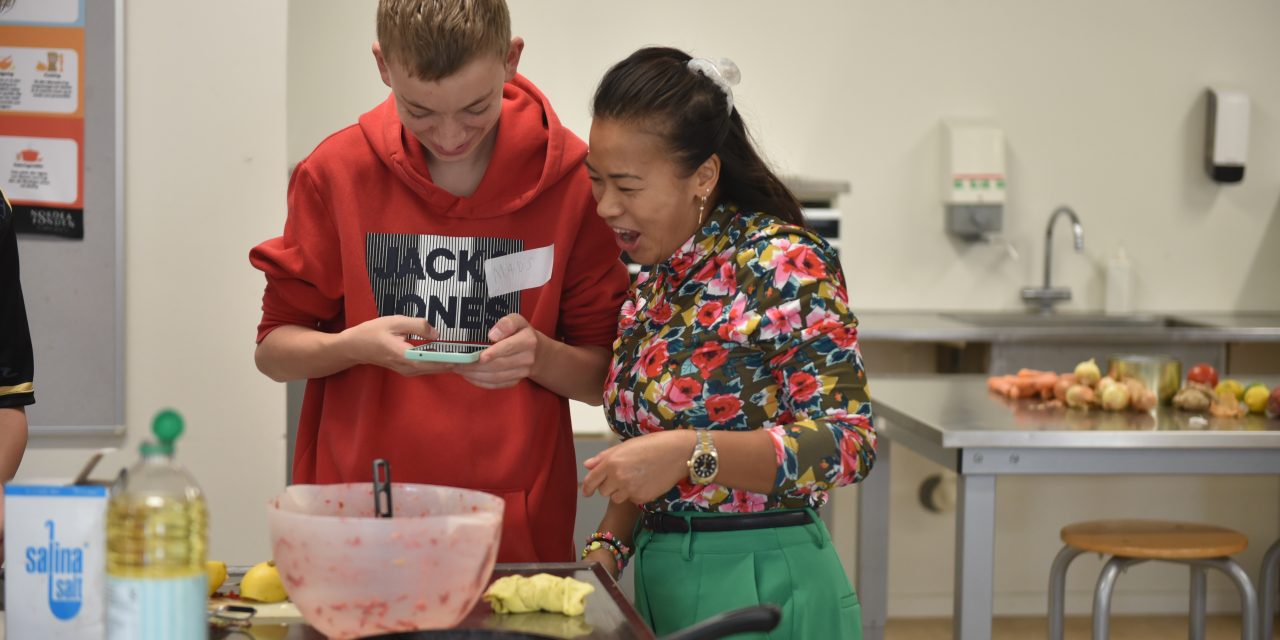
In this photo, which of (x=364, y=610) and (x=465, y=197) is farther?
(x=465, y=197)

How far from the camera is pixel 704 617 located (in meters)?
1.42

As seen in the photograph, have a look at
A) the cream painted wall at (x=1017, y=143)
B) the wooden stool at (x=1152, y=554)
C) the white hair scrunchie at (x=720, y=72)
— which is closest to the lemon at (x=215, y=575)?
the white hair scrunchie at (x=720, y=72)

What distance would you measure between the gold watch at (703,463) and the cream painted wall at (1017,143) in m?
3.07

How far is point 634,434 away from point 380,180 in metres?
0.45

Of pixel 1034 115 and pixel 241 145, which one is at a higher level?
pixel 1034 115

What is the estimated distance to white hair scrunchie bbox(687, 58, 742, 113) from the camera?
149 cm

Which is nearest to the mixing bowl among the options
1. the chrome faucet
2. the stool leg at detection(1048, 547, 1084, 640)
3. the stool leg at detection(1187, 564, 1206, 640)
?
the stool leg at detection(1048, 547, 1084, 640)

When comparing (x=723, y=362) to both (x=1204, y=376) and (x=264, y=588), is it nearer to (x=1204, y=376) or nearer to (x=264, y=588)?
(x=264, y=588)

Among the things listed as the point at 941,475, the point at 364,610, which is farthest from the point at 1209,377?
the point at 364,610

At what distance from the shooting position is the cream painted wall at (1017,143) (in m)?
4.33

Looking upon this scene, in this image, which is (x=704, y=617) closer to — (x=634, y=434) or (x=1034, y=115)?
(x=634, y=434)

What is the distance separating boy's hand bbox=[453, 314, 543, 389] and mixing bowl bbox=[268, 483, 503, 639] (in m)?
0.36

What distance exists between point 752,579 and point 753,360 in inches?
9.7

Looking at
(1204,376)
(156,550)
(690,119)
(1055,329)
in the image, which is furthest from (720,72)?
(1055,329)
